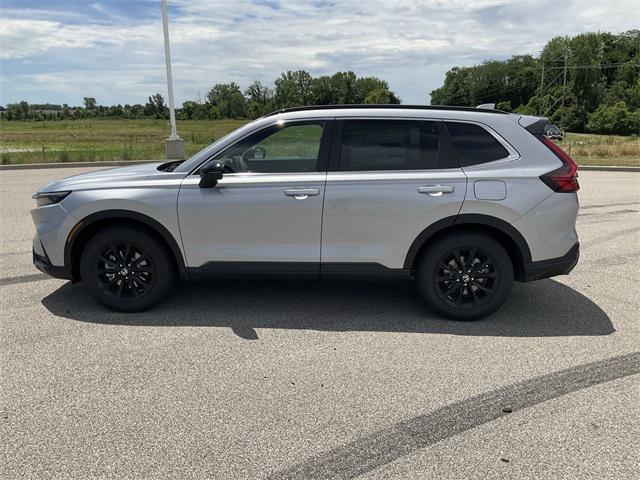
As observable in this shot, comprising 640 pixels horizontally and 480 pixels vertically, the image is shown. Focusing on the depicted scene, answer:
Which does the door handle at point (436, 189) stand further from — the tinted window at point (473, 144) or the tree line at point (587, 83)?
the tree line at point (587, 83)

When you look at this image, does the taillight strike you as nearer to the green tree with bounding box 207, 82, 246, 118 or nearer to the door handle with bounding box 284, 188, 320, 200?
the door handle with bounding box 284, 188, 320, 200

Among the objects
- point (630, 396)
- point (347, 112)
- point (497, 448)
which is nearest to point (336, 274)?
point (347, 112)

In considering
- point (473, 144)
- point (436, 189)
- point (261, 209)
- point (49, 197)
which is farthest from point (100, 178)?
point (473, 144)

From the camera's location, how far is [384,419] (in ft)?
9.30

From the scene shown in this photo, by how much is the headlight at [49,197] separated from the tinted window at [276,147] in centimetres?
143

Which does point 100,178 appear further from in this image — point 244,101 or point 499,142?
point 244,101

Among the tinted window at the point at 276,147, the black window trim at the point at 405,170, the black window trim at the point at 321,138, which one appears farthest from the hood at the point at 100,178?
the black window trim at the point at 405,170

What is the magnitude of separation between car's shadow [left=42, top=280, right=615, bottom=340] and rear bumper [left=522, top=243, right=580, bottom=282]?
443 millimetres

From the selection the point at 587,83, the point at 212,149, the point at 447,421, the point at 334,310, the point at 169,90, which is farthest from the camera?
the point at 587,83

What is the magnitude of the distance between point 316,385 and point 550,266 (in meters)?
2.28

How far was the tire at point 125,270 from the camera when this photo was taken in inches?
167

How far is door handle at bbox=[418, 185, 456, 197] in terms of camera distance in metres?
4.01

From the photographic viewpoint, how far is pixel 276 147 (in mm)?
4340

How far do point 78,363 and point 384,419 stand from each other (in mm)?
2185
